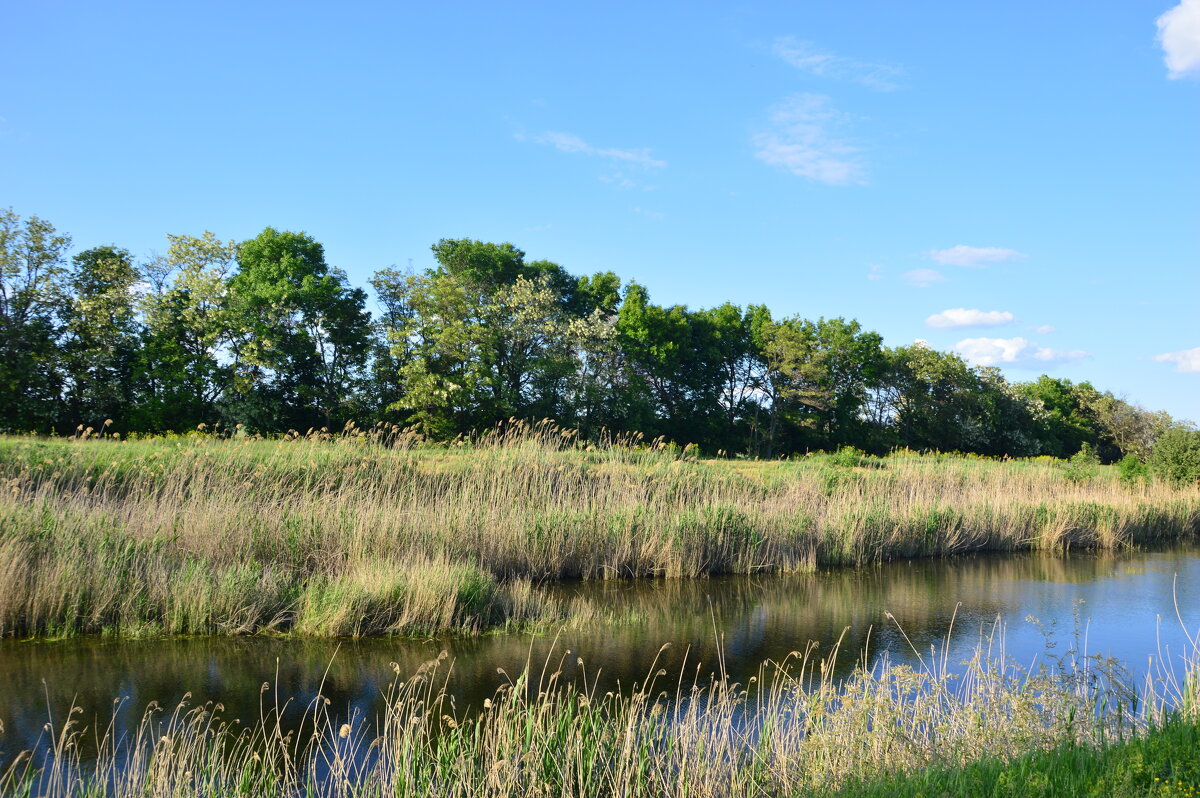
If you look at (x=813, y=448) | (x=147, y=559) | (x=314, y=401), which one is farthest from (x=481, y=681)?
(x=813, y=448)

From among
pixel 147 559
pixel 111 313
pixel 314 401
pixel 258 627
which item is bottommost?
pixel 258 627

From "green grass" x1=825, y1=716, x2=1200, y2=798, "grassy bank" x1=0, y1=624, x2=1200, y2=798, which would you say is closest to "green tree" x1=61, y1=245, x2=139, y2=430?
"grassy bank" x1=0, y1=624, x2=1200, y2=798

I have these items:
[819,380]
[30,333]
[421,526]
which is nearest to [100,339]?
[30,333]

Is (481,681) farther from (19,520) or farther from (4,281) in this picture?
(4,281)

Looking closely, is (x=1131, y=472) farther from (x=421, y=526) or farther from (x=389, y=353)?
(x=389, y=353)

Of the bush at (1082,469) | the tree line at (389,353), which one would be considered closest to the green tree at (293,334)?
the tree line at (389,353)

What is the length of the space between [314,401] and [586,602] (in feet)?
78.9

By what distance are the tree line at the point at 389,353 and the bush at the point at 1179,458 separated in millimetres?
2934

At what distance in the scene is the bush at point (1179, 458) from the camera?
2039 centimetres

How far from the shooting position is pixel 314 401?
31109 mm

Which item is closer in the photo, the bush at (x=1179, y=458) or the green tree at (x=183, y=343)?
the bush at (x=1179, y=458)

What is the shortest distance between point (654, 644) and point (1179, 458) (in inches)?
763

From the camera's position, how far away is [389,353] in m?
31.5

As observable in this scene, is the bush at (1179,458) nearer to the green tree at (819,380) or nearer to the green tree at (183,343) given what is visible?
the green tree at (819,380)
